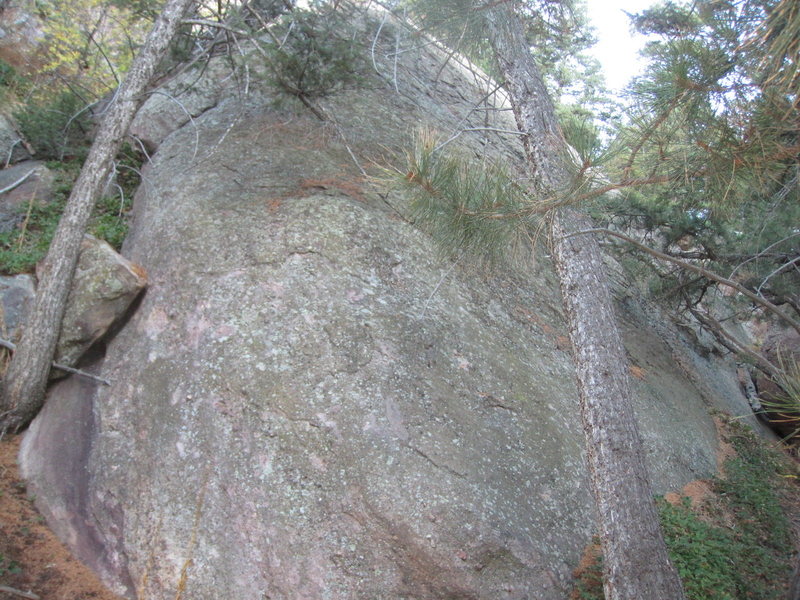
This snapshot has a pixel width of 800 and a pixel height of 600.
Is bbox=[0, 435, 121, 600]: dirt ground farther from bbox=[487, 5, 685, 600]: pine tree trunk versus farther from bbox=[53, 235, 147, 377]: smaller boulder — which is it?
bbox=[487, 5, 685, 600]: pine tree trunk

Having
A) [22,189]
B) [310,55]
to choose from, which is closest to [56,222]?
[22,189]

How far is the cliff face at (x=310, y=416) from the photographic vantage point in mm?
4543

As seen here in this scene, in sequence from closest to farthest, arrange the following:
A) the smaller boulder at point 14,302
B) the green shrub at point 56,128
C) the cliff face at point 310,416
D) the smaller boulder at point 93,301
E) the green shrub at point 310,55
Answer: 1. the cliff face at point 310,416
2. the smaller boulder at point 93,301
3. the smaller boulder at point 14,302
4. the green shrub at point 310,55
5. the green shrub at point 56,128

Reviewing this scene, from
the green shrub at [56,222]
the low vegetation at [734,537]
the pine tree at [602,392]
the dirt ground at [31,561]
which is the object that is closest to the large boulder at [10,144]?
the green shrub at [56,222]

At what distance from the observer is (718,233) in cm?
864

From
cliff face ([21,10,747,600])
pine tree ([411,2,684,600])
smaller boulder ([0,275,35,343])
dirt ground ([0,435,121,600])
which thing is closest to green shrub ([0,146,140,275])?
smaller boulder ([0,275,35,343])

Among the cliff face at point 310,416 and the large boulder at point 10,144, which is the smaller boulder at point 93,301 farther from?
the large boulder at point 10,144

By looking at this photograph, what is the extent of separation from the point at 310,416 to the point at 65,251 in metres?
3.07

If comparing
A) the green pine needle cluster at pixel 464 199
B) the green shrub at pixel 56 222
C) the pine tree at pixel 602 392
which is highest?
the green shrub at pixel 56 222

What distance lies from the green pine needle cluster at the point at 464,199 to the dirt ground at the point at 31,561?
4.01 m

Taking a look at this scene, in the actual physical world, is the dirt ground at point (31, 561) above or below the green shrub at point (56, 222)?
below

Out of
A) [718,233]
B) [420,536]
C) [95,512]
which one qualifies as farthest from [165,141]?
[718,233]

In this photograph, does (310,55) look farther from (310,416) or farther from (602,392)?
(602,392)

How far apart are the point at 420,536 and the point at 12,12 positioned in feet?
42.5
